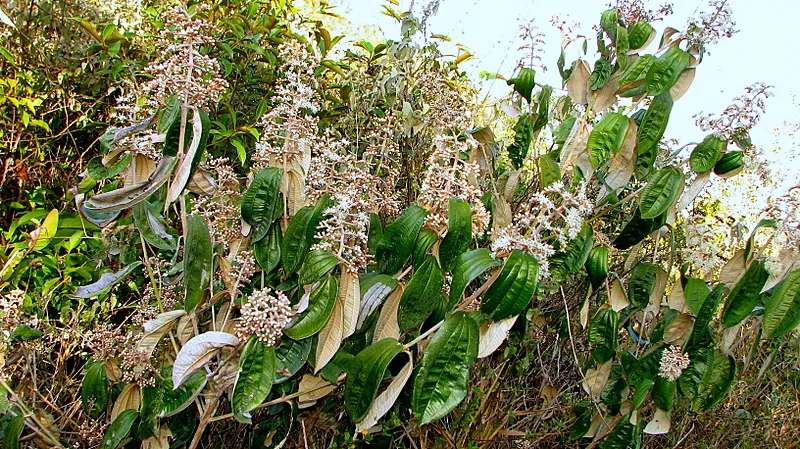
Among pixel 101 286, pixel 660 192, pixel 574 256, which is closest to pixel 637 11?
pixel 660 192

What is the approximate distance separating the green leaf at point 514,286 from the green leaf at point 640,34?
0.68 meters

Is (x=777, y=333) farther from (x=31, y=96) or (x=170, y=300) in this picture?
(x=31, y=96)

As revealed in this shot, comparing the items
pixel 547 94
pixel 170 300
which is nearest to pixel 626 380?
pixel 547 94

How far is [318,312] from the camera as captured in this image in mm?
1163

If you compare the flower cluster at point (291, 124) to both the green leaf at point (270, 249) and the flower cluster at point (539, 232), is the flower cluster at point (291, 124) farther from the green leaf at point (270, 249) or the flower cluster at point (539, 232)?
the flower cluster at point (539, 232)

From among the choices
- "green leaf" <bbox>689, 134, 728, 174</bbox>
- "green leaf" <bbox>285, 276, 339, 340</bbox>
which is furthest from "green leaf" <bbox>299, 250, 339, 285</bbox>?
"green leaf" <bbox>689, 134, 728, 174</bbox>

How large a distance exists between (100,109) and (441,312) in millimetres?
1811

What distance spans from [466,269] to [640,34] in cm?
78

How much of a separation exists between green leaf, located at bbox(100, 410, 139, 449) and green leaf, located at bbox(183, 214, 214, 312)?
0.92ft

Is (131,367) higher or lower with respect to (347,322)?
lower

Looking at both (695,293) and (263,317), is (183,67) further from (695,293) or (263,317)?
(695,293)

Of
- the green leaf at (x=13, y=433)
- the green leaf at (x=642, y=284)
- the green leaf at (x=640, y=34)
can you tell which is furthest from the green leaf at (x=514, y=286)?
the green leaf at (x=13, y=433)

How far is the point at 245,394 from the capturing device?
113 cm

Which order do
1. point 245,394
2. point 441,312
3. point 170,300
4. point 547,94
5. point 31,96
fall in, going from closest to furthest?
Result: point 245,394 → point 441,312 → point 170,300 → point 547,94 → point 31,96
